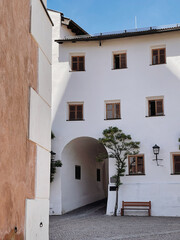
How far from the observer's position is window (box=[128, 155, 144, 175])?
17969mm

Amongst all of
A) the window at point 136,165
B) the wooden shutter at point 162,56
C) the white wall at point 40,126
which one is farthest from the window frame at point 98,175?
the white wall at point 40,126

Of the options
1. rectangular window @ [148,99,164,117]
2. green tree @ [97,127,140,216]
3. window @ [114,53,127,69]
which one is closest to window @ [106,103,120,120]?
green tree @ [97,127,140,216]

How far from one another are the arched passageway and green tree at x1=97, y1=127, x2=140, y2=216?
143 centimetres

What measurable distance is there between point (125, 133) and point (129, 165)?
1.61 metres

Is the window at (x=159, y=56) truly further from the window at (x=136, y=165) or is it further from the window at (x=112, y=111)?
the window at (x=136, y=165)

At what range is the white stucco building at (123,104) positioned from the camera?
17.7 m

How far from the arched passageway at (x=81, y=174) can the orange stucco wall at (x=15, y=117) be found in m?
15.9

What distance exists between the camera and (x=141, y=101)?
18641mm

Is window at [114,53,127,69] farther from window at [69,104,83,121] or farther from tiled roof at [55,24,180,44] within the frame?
window at [69,104,83,121]

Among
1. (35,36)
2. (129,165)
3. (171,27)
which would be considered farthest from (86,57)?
(35,36)

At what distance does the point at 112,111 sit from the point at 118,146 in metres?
1.98

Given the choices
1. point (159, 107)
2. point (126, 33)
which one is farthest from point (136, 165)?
point (126, 33)

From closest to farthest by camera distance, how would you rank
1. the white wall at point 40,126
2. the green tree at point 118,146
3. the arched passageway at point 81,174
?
the white wall at point 40,126 → the green tree at point 118,146 → the arched passageway at point 81,174

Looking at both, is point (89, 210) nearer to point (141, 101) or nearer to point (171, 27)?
point (141, 101)
